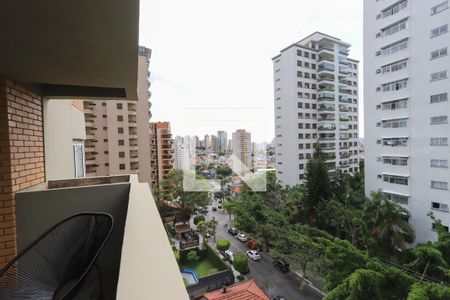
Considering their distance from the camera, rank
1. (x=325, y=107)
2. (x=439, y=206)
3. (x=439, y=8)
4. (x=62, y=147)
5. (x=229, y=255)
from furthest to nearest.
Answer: (x=325, y=107) < (x=229, y=255) < (x=439, y=206) < (x=439, y=8) < (x=62, y=147)

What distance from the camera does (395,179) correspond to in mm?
12086

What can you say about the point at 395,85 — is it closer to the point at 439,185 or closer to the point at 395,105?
the point at 395,105

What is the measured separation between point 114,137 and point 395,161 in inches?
728

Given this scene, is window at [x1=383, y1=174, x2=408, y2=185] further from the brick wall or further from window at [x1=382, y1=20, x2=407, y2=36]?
the brick wall

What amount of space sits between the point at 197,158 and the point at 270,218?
548 centimetres

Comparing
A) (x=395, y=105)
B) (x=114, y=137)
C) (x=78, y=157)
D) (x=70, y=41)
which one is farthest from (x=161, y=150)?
(x=70, y=41)

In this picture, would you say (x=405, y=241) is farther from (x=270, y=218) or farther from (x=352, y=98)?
(x=352, y=98)

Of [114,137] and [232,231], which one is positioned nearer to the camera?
[232,231]

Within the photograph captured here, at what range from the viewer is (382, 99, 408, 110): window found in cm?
1157

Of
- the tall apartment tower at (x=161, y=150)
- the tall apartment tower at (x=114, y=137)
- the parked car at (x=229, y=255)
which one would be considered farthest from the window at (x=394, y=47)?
the tall apartment tower at (x=161, y=150)

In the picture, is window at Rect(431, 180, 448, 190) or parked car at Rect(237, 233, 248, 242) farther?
parked car at Rect(237, 233, 248, 242)

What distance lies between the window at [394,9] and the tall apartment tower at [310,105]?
876 centimetres

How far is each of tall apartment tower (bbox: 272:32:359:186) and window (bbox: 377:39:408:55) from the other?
876 cm

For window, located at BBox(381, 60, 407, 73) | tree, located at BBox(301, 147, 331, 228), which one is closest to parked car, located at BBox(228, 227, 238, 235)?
tree, located at BBox(301, 147, 331, 228)
